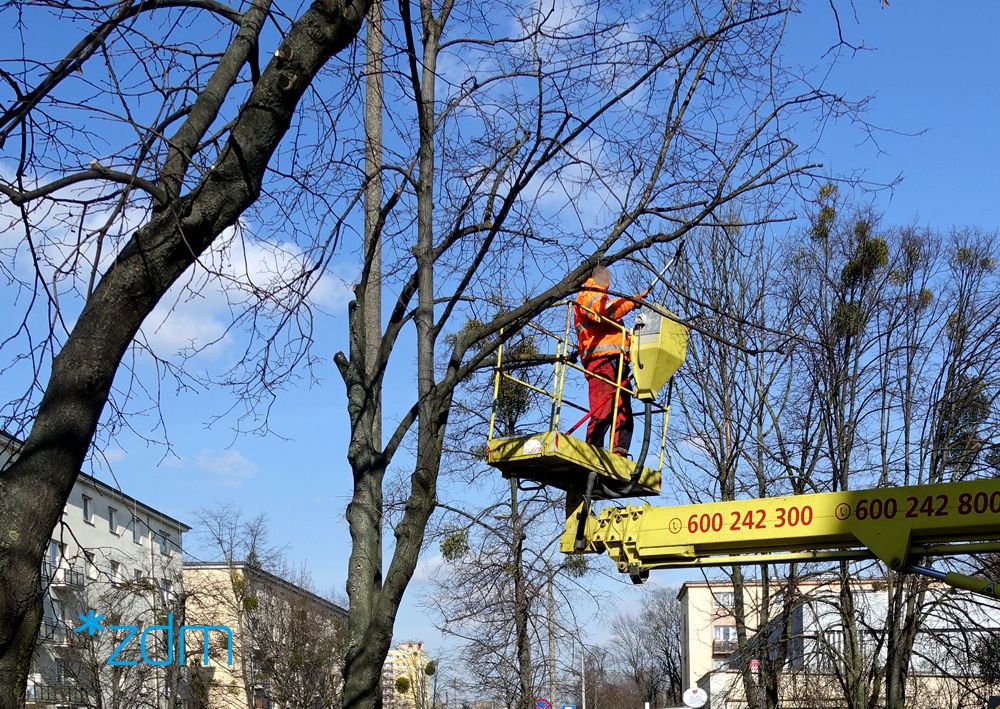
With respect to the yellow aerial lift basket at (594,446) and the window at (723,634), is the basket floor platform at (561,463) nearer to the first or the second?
the yellow aerial lift basket at (594,446)

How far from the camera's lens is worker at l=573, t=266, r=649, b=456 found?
9.80 m

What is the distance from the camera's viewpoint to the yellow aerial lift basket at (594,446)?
30.2 feet

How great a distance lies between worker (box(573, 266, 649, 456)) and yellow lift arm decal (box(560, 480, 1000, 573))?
0.76m

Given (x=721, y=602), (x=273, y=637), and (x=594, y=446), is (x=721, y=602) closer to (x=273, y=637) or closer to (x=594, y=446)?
(x=594, y=446)

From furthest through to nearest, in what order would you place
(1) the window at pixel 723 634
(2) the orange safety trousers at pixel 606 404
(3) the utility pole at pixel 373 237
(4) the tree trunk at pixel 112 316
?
(1) the window at pixel 723 634 < (2) the orange safety trousers at pixel 606 404 < (3) the utility pole at pixel 373 237 < (4) the tree trunk at pixel 112 316

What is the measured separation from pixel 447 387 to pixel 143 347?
2852mm

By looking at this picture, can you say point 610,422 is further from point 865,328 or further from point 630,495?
point 865,328

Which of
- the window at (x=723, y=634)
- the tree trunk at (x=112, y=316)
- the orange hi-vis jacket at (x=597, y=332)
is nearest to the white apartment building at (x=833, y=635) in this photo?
the orange hi-vis jacket at (x=597, y=332)

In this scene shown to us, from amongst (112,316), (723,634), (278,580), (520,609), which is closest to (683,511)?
(112,316)

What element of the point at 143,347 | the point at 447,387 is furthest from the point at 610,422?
the point at 143,347

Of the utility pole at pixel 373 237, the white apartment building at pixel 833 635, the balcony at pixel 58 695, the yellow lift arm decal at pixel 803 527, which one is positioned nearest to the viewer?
the yellow lift arm decal at pixel 803 527

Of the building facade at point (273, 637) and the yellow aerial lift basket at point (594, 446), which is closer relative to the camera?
the yellow aerial lift basket at point (594, 446)

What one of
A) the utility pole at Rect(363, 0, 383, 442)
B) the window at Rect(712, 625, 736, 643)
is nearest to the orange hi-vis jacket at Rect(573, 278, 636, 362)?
the utility pole at Rect(363, 0, 383, 442)

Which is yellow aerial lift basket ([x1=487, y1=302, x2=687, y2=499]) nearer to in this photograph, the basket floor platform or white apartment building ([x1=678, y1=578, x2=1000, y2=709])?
the basket floor platform
